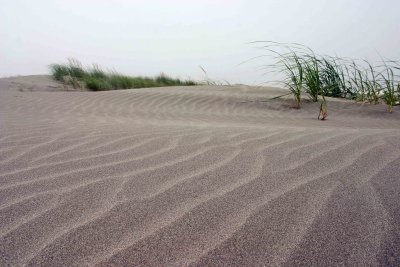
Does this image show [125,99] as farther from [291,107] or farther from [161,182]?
[161,182]

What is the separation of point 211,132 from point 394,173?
1235mm

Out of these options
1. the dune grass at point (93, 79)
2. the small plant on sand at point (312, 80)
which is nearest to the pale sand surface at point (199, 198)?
the small plant on sand at point (312, 80)

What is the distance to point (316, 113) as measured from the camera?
17.0 ft

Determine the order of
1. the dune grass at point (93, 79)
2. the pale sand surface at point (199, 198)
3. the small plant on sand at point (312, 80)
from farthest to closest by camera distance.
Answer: the dune grass at point (93, 79), the small plant on sand at point (312, 80), the pale sand surface at point (199, 198)

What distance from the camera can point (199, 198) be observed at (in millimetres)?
1343

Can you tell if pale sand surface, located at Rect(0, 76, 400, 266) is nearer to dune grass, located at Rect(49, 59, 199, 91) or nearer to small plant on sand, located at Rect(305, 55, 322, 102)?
small plant on sand, located at Rect(305, 55, 322, 102)

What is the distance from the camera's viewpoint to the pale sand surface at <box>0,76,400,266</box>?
997mm

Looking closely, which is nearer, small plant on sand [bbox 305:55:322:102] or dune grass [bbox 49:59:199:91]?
small plant on sand [bbox 305:55:322:102]

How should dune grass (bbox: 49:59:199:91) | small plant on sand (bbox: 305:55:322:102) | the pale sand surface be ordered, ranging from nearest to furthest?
the pale sand surface < small plant on sand (bbox: 305:55:322:102) < dune grass (bbox: 49:59:199:91)

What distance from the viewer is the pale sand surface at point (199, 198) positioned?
3.27 feet

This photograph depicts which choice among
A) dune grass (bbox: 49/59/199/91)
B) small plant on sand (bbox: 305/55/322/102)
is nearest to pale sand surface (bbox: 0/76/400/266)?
small plant on sand (bbox: 305/55/322/102)

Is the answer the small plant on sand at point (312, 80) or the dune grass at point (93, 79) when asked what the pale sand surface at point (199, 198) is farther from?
the dune grass at point (93, 79)

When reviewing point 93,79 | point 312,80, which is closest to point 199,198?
point 312,80

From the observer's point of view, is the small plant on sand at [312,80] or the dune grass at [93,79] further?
the dune grass at [93,79]
